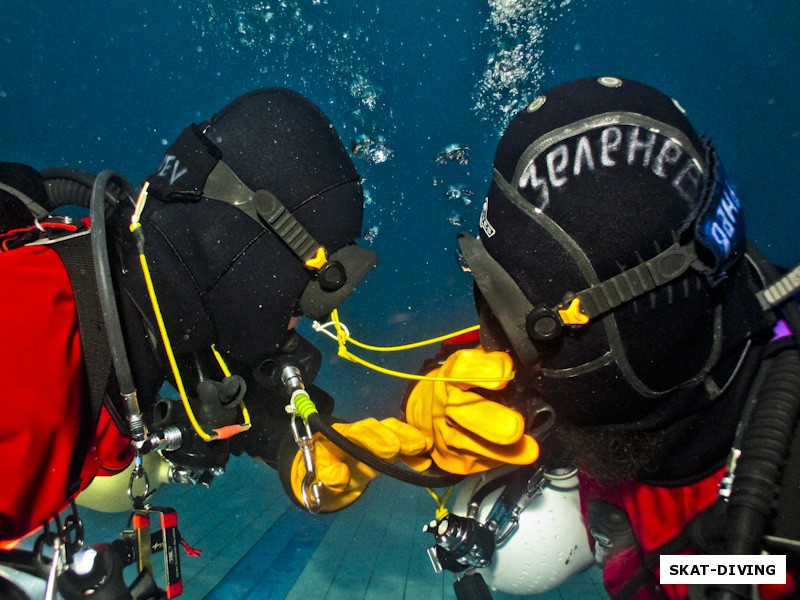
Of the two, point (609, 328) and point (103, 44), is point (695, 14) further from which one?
point (103, 44)

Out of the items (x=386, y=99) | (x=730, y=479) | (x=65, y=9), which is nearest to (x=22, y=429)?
(x=730, y=479)

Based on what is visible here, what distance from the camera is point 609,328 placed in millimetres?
1286

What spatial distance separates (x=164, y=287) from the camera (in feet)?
5.56

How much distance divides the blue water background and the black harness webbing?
5.67 metres

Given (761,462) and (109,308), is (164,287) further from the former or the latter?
(761,462)

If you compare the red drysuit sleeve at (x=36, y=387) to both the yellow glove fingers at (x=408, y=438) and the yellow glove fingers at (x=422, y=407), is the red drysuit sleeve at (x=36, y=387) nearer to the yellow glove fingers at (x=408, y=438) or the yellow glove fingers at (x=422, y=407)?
the yellow glove fingers at (x=408, y=438)

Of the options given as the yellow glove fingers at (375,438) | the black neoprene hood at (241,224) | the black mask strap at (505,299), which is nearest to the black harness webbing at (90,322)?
the black neoprene hood at (241,224)

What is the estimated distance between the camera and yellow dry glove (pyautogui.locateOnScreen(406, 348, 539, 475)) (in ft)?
4.88

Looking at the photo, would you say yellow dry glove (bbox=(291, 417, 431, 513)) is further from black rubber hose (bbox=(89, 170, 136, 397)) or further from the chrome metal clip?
black rubber hose (bbox=(89, 170, 136, 397))

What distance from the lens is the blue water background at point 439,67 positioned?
19.0 ft

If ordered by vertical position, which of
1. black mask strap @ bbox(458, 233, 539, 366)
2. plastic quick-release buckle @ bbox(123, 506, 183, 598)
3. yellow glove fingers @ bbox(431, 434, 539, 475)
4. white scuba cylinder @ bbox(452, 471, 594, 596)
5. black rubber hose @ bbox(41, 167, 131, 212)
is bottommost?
white scuba cylinder @ bbox(452, 471, 594, 596)

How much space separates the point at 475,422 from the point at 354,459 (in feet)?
1.77

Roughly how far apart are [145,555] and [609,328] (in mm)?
2282

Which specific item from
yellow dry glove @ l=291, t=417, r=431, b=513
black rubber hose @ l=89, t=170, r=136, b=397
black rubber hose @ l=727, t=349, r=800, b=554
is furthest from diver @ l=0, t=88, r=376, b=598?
black rubber hose @ l=727, t=349, r=800, b=554
